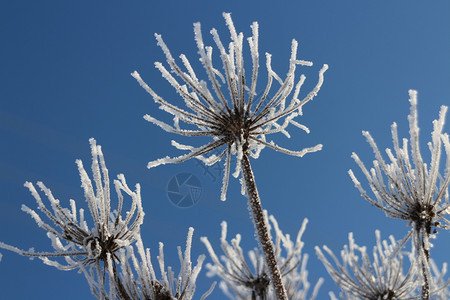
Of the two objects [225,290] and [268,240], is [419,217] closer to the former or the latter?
[268,240]

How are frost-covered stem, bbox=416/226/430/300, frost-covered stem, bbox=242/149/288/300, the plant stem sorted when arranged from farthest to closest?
the plant stem
frost-covered stem, bbox=416/226/430/300
frost-covered stem, bbox=242/149/288/300

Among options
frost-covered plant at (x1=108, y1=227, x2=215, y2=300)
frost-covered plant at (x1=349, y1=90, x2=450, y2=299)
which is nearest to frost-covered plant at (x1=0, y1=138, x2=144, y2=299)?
frost-covered plant at (x1=108, y1=227, x2=215, y2=300)

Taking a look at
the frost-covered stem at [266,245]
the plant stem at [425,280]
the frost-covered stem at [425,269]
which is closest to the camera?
the frost-covered stem at [266,245]

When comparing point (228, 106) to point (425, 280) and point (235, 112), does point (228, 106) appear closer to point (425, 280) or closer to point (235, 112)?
point (235, 112)

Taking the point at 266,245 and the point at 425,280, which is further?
the point at 425,280

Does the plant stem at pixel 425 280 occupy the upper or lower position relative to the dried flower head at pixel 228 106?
lower

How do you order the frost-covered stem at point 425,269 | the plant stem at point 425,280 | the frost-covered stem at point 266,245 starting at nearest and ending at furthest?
the frost-covered stem at point 266,245, the frost-covered stem at point 425,269, the plant stem at point 425,280

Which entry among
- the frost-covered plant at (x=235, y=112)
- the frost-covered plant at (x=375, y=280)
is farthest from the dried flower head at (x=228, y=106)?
the frost-covered plant at (x=375, y=280)

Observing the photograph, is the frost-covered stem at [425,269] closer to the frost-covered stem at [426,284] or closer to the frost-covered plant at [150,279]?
the frost-covered stem at [426,284]

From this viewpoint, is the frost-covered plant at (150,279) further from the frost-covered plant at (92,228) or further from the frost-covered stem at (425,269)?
the frost-covered stem at (425,269)

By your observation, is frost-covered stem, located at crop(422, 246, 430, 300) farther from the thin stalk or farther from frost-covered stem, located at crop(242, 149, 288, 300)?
frost-covered stem, located at crop(242, 149, 288, 300)

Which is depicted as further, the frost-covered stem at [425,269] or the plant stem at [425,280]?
the plant stem at [425,280]

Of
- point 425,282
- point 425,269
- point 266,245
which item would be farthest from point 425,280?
point 266,245
